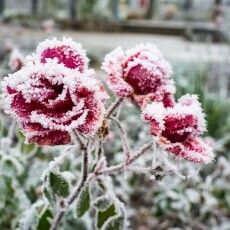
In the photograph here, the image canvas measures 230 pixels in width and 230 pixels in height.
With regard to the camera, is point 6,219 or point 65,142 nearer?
point 65,142

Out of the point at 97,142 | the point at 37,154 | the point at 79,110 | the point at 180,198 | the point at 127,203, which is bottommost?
the point at 127,203

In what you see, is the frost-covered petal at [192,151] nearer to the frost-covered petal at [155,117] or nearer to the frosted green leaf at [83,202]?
the frost-covered petal at [155,117]

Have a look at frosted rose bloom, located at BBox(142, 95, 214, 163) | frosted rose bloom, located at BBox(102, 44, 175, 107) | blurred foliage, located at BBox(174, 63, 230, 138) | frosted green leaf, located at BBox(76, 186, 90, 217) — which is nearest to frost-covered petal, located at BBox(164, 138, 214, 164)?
frosted rose bloom, located at BBox(142, 95, 214, 163)

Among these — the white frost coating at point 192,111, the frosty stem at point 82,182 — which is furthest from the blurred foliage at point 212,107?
the white frost coating at point 192,111

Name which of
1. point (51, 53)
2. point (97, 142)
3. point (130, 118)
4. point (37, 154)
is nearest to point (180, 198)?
point (37, 154)

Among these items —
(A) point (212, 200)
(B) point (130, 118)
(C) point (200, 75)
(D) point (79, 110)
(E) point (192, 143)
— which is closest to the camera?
(D) point (79, 110)

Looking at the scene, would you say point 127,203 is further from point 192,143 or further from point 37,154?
point 192,143

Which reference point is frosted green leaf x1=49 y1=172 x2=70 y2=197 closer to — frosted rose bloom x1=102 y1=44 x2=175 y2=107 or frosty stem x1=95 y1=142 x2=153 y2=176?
frosty stem x1=95 y1=142 x2=153 y2=176

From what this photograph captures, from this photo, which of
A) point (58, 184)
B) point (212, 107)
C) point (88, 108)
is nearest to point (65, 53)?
point (88, 108)
